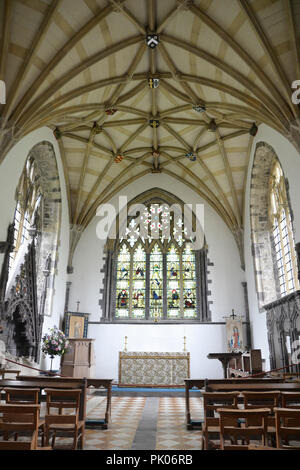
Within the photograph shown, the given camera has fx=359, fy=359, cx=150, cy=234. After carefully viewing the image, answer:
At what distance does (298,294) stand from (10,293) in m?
8.03

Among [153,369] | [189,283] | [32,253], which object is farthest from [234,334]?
[32,253]

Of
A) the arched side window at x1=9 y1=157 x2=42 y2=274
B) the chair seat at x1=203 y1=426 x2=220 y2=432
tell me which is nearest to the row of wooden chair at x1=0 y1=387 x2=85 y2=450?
the chair seat at x1=203 y1=426 x2=220 y2=432

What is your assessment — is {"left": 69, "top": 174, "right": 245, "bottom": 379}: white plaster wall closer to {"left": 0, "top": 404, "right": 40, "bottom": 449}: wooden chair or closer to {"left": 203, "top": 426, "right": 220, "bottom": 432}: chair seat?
{"left": 203, "top": 426, "right": 220, "bottom": 432}: chair seat

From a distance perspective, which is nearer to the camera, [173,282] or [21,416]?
[21,416]

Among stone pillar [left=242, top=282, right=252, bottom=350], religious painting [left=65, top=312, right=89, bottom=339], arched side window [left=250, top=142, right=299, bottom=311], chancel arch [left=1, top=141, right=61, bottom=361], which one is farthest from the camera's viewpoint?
stone pillar [left=242, top=282, right=252, bottom=350]

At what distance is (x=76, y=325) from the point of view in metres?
14.5

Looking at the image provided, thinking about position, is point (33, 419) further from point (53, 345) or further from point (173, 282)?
point (173, 282)

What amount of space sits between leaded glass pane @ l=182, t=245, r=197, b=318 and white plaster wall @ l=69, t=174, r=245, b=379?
0.75m

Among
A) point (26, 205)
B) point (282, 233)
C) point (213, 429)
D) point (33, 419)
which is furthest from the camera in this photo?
point (282, 233)

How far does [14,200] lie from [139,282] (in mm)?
7319

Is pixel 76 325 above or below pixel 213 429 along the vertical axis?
above

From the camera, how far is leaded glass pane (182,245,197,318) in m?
15.5

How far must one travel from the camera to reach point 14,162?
34.4 feet

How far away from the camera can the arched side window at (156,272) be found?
1552 cm
